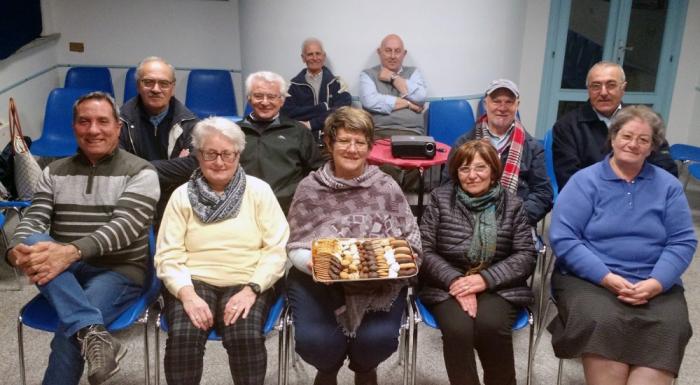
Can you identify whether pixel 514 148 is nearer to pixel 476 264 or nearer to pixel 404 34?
pixel 476 264

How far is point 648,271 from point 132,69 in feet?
16.0

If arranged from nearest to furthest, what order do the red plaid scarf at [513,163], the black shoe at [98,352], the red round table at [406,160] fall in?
the black shoe at [98,352] < the red plaid scarf at [513,163] < the red round table at [406,160]

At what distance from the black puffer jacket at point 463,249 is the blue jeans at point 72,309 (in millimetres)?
1158

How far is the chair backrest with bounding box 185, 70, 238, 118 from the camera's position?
5.61 metres

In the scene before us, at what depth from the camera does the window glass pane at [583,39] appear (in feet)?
19.3

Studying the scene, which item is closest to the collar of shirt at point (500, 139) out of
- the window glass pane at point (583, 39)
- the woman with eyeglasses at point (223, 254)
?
the woman with eyeglasses at point (223, 254)

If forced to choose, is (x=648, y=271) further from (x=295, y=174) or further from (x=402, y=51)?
(x=402, y=51)

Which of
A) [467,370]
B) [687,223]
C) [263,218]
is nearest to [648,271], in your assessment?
[687,223]

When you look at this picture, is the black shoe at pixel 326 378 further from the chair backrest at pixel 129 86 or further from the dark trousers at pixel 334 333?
the chair backrest at pixel 129 86

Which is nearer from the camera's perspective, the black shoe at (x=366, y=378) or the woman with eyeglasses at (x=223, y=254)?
the woman with eyeglasses at (x=223, y=254)

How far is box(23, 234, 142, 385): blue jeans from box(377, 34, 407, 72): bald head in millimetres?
3034

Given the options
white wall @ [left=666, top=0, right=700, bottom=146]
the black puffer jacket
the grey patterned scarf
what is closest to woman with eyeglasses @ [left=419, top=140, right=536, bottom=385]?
the black puffer jacket

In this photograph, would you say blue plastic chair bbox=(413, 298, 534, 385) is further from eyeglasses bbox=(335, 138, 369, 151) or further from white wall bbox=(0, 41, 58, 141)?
white wall bbox=(0, 41, 58, 141)

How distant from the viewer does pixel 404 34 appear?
483 centimetres
